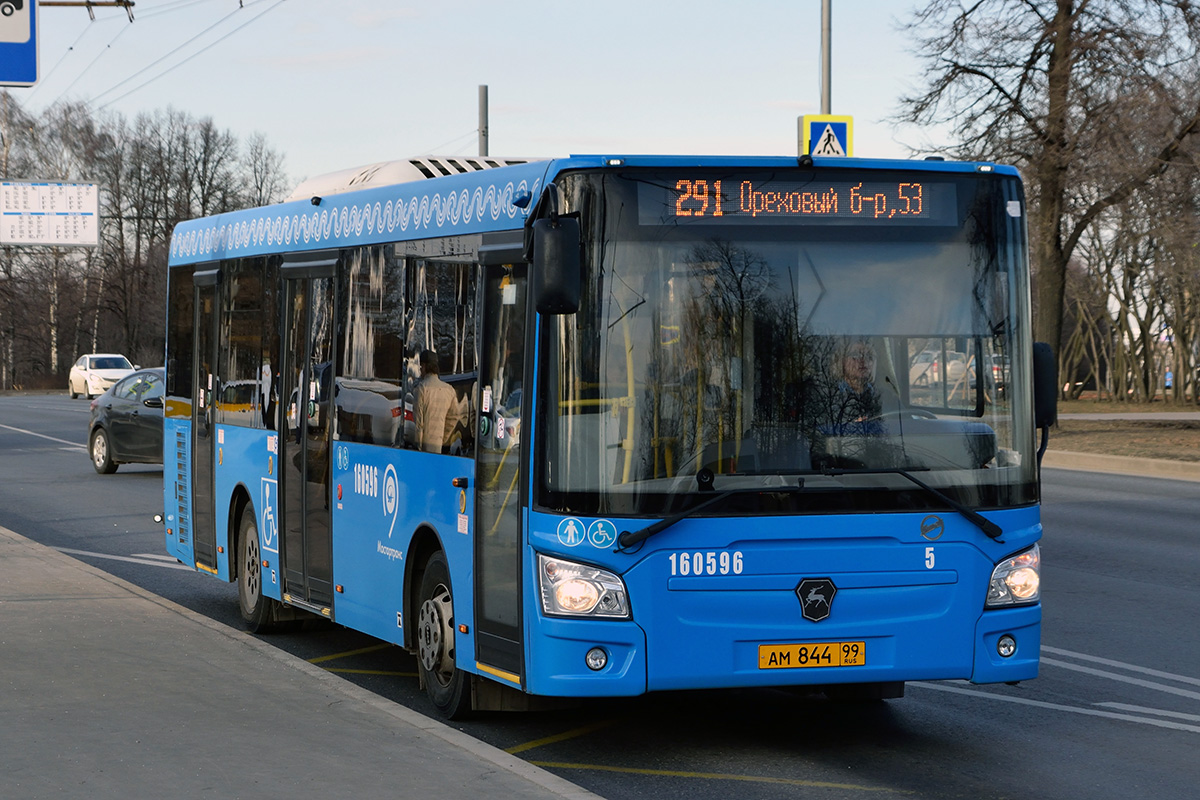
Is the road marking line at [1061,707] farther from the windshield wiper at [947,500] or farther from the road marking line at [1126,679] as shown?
the windshield wiper at [947,500]

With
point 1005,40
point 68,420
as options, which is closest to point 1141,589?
point 1005,40

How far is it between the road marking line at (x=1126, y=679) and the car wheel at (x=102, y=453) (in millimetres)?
17885

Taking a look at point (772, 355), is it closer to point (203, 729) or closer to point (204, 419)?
point (203, 729)

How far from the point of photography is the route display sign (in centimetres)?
4309

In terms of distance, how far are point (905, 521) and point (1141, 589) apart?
6184mm

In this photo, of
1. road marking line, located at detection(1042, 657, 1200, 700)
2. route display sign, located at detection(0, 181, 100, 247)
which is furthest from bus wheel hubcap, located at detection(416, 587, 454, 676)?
route display sign, located at detection(0, 181, 100, 247)

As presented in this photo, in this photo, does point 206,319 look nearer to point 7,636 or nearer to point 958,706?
point 7,636

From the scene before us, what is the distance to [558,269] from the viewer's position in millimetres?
6371

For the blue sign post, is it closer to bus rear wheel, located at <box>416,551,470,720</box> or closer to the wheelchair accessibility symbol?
bus rear wheel, located at <box>416,551,470,720</box>

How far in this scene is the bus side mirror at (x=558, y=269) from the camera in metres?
6.36

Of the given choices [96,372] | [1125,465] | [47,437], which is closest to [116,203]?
[96,372]

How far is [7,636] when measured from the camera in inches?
368

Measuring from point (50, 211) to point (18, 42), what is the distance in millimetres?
32832

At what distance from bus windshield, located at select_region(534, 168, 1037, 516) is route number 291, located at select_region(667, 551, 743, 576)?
0.19 meters
